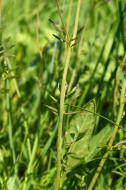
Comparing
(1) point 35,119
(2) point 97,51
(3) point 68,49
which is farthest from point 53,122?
(2) point 97,51

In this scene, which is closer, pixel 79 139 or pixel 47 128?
pixel 79 139

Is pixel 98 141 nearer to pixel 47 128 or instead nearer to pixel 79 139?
pixel 79 139

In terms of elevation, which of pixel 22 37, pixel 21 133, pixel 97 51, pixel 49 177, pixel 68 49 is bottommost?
pixel 49 177

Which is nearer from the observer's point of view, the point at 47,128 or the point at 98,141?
the point at 98,141

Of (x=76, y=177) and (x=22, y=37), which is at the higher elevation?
(x=22, y=37)

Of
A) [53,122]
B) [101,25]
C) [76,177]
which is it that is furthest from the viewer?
[101,25]

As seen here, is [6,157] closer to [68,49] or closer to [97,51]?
[68,49]

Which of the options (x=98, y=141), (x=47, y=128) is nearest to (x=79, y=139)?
(x=98, y=141)

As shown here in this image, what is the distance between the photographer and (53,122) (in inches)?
45.6

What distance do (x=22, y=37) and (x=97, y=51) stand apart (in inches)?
22.2

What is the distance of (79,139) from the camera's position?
0.79m

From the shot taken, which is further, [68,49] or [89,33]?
[89,33]

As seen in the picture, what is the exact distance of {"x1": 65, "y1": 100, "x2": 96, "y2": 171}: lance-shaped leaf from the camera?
30.6 inches

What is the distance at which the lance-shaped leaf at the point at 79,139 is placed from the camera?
778 mm
